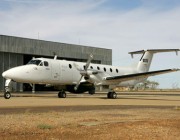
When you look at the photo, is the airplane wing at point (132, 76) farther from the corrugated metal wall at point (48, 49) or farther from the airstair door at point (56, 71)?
the corrugated metal wall at point (48, 49)

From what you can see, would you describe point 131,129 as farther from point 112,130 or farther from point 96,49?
point 96,49

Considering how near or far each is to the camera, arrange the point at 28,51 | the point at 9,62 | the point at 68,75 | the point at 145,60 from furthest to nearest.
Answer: the point at 28,51 → the point at 9,62 → the point at 145,60 → the point at 68,75

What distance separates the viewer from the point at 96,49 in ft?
249

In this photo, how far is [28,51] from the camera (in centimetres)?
6156

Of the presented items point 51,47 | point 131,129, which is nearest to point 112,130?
point 131,129

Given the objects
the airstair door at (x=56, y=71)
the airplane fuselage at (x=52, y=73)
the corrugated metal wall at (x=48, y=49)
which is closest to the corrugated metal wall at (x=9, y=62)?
the corrugated metal wall at (x=48, y=49)

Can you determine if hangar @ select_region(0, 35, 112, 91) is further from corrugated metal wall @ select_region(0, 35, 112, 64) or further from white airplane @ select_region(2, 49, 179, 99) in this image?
white airplane @ select_region(2, 49, 179, 99)

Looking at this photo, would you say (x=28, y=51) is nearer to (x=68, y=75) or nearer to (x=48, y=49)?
(x=48, y=49)

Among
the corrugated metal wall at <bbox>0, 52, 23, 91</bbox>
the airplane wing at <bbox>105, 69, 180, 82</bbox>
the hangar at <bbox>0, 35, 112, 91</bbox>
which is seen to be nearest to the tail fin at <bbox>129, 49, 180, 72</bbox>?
the airplane wing at <bbox>105, 69, 180, 82</bbox>

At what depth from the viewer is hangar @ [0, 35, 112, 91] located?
58.3 m

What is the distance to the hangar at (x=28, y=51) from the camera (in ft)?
191

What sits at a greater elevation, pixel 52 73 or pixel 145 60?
pixel 145 60

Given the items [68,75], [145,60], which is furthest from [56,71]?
[145,60]

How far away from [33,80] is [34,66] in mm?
1404
